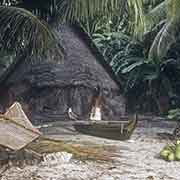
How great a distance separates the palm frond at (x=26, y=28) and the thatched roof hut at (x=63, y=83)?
9.36 feet

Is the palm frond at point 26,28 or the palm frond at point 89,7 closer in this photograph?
the palm frond at point 89,7

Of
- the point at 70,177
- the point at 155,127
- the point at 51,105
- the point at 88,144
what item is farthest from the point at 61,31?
the point at 70,177

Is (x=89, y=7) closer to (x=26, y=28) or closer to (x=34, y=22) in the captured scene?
(x=34, y=22)

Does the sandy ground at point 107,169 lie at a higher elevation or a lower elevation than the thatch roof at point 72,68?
lower

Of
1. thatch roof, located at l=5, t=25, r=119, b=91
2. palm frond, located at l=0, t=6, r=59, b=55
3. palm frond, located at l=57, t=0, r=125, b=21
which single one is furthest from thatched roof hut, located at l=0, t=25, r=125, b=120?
palm frond, located at l=57, t=0, r=125, b=21

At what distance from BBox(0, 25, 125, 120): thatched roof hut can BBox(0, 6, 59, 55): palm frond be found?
2853 millimetres

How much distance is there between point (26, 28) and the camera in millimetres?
7617

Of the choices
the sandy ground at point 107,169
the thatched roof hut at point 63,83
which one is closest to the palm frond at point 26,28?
the sandy ground at point 107,169

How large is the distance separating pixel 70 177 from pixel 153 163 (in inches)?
56.7

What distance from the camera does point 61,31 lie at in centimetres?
1210

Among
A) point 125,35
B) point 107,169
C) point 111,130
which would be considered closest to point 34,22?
point 111,130

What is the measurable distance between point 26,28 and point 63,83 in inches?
155

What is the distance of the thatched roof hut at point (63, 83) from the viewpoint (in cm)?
1134

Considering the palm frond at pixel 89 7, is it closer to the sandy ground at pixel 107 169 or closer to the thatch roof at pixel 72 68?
the sandy ground at pixel 107 169
